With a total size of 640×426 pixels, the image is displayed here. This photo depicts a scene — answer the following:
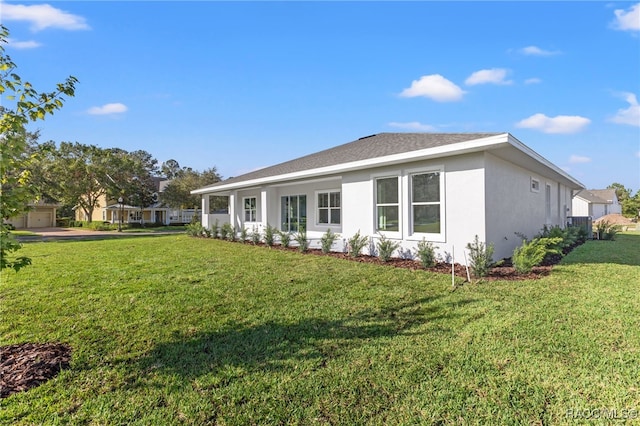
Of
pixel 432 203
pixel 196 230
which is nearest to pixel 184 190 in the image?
pixel 196 230

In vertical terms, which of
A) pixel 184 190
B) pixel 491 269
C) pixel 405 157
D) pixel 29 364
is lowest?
pixel 29 364

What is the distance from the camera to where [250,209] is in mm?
17984

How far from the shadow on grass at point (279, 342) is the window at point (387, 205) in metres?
4.67

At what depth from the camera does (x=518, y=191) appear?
9.70 metres

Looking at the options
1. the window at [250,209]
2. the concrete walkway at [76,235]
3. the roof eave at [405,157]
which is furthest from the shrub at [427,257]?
the concrete walkway at [76,235]

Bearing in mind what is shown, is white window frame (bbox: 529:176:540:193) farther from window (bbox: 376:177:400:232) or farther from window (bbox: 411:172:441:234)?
window (bbox: 376:177:400:232)

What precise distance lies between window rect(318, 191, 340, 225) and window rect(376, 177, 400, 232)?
3.75 m

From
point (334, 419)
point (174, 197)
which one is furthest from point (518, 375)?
point (174, 197)

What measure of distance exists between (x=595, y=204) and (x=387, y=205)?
55.1 m

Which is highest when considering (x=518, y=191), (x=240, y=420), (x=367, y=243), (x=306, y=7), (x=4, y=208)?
(x=306, y=7)

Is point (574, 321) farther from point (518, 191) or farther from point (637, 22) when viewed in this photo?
point (637, 22)

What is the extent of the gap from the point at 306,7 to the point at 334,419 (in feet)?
32.1

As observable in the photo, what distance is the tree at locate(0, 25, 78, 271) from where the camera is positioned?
2.82 meters

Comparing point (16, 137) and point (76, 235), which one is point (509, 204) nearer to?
point (16, 137)
